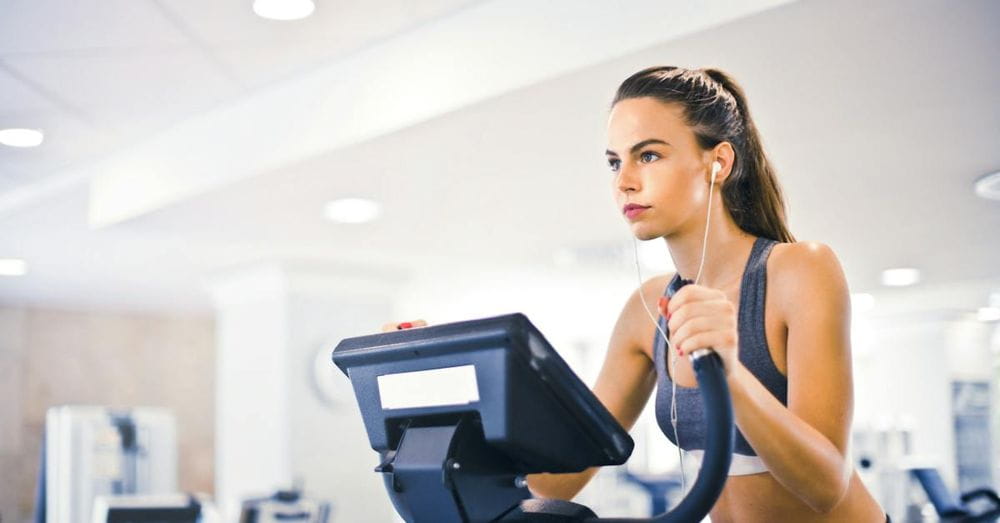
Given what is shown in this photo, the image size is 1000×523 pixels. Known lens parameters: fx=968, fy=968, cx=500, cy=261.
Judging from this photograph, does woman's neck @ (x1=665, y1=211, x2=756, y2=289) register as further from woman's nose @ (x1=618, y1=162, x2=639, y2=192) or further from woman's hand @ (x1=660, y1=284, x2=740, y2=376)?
woman's hand @ (x1=660, y1=284, x2=740, y2=376)

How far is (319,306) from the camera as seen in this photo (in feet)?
18.1

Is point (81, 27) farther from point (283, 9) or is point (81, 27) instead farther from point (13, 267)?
point (13, 267)

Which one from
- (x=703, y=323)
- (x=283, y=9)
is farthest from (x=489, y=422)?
(x=283, y=9)

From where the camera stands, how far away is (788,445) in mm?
855

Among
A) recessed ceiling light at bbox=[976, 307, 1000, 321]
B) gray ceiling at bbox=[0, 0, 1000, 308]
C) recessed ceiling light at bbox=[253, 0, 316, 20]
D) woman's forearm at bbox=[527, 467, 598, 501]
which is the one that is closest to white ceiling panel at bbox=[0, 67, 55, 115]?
gray ceiling at bbox=[0, 0, 1000, 308]

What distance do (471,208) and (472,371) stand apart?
11.1 ft

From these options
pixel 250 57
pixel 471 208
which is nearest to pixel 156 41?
pixel 250 57

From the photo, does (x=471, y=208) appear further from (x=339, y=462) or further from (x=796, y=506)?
(x=796, y=506)

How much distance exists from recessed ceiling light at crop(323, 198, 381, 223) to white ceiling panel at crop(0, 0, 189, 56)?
4.23 feet

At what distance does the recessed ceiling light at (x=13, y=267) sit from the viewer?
221 inches

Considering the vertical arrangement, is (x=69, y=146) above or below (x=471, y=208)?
above

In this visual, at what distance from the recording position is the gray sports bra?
1.04 metres

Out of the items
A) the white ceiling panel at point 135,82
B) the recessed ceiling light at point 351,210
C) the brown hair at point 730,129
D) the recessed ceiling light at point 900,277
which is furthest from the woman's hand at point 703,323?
the recessed ceiling light at point 900,277

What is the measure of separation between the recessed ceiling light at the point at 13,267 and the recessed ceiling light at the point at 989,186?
5014 mm
